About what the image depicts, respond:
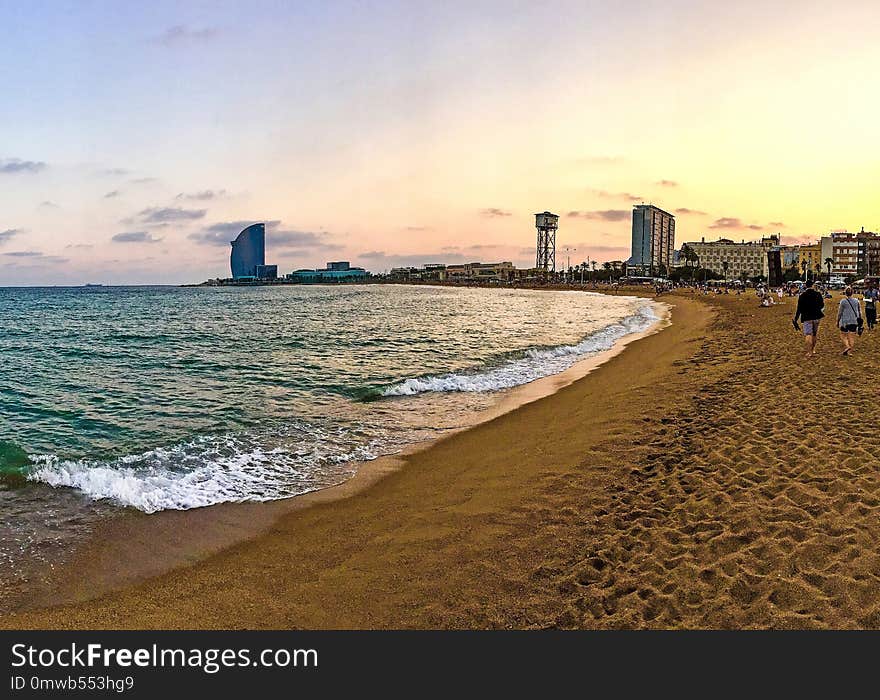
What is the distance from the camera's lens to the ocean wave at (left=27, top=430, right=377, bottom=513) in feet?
23.3

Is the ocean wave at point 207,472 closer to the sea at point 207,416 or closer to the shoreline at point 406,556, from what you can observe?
the sea at point 207,416

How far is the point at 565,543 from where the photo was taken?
5.04 meters

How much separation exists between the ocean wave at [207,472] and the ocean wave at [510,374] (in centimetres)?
480

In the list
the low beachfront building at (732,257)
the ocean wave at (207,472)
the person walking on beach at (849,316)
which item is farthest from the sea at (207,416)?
the low beachfront building at (732,257)

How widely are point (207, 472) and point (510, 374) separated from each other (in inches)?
397

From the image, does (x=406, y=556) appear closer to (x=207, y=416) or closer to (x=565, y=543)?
(x=565, y=543)

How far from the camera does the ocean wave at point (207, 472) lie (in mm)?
7105

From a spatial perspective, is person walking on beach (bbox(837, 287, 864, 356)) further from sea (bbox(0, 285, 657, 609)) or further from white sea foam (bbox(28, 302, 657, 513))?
white sea foam (bbox(28, 302, 657, 513))

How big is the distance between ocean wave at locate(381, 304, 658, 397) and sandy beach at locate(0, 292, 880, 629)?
5.36m

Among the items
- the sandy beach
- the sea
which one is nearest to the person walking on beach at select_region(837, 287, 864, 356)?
the sandy beach

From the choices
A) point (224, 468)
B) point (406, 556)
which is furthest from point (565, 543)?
point (224, 468)

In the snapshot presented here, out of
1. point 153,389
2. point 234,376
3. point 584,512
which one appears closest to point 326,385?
point 234,376

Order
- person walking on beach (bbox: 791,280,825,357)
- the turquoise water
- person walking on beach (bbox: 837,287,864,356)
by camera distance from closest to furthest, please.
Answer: the turquoise water < person walking on beach (bbox: 837,287,864,356) < person walking on beach (bbox: 791,280,825,357)

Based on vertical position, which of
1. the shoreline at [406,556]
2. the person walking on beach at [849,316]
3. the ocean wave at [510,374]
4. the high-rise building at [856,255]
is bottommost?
the shoreline at [406,556]
